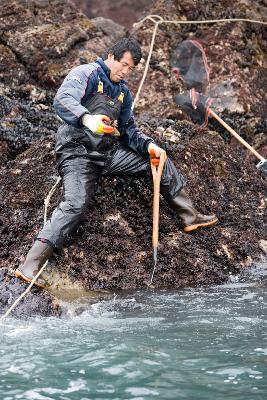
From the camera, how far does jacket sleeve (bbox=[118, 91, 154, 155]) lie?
735 centimetres

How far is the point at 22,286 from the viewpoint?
6.48 metres

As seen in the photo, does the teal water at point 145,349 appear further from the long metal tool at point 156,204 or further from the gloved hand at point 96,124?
the gloved hand at point 96,124

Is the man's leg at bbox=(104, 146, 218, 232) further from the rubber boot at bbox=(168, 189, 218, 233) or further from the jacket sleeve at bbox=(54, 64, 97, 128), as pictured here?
the jacket sleeve at bbox=(54, 64, 97, 128)

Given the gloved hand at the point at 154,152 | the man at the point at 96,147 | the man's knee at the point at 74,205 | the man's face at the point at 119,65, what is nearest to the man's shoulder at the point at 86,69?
the man at the point at 96,147

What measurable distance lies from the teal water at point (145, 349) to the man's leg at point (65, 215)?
0.56 metres

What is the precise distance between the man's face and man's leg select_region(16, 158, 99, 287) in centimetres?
95

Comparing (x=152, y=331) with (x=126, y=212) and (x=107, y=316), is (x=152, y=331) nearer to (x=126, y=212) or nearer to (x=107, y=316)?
(x=107, y=316)

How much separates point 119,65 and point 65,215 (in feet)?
5.53

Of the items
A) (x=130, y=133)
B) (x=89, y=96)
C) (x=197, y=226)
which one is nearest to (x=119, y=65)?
(x=89, y=96)

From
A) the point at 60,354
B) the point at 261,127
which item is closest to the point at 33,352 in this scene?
the point at 60,354

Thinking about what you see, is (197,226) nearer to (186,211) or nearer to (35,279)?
(186,211)

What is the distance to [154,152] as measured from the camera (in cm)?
721

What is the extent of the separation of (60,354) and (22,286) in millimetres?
1422

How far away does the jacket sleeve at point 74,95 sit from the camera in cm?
656
